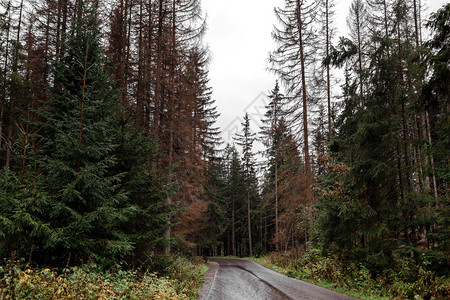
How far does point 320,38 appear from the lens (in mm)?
16109

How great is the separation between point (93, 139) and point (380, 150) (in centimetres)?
972

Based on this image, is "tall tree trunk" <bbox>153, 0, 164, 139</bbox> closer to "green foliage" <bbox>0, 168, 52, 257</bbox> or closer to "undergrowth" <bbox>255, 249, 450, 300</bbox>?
"green foliage" <bbox>0, 168, 52, 257</bbox>

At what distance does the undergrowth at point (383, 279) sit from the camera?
7383 millimetres

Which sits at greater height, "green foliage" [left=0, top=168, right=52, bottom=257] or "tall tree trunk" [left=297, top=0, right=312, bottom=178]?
"tall tree trunk" [left=297, top=0, right=312, bottom=178]

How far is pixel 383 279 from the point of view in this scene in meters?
8.92

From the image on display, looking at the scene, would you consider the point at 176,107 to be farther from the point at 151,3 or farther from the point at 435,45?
the point at 435,45

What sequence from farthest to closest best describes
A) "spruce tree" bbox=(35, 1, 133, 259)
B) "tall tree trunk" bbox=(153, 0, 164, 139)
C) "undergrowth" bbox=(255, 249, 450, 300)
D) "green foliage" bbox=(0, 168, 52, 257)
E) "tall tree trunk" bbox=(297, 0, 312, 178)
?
"tall tree trunk" bbox=(297, 0, 312, 178), "tall tree trunk" bbox=(153, 0, 164, 139), "undergrowth" bbox=(255, 249, 450, 300), "spruce tree" bbox=(35, 1, 133, 259), "green foliage" bbox=(0, 168, 52, 257)

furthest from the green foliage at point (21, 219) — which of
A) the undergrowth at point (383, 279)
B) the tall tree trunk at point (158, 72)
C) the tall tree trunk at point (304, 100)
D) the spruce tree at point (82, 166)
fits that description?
the tall tree trunk at point (304, 100)

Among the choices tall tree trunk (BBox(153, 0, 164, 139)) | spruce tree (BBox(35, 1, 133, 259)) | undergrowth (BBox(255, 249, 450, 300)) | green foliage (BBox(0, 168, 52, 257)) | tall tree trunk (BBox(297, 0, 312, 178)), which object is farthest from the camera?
tall tree trunk (BBox(297, 0, 312, 178))

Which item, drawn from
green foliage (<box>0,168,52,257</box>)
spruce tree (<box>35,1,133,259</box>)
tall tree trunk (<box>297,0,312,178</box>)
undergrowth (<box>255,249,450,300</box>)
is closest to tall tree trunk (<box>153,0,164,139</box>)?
spruce tree (<box>35,1,133,259</box>)

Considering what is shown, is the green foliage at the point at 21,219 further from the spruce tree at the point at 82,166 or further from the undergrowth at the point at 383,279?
the undergrowth at the point at 383,279

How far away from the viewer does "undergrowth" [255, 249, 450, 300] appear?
7.38m

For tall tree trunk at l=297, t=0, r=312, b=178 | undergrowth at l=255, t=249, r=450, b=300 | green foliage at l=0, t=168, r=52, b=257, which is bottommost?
undergrowth at l=255, t=249, r=450, b=300

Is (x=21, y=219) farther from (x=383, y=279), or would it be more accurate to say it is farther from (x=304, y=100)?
(x=304, y=100)
